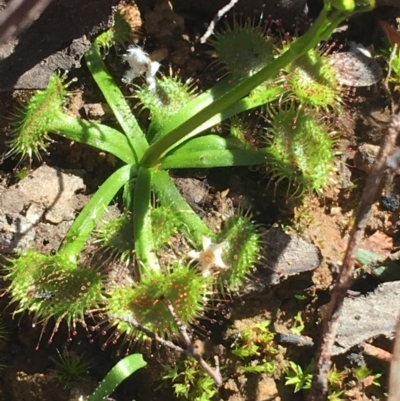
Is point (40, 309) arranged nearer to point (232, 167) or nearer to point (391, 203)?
point (232, 167)

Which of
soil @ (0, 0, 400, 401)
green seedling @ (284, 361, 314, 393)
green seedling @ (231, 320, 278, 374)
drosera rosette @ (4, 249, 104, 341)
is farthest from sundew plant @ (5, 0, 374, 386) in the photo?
green seedling @ (284, 361, 314, 393)

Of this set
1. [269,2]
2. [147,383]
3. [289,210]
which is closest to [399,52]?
[269,2]

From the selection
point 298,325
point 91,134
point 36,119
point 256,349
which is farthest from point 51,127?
point 298,325

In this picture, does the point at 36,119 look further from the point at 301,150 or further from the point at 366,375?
the point at 366,375

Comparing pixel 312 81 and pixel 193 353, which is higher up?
pixel 312 81

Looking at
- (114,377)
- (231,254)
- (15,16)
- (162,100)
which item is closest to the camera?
(15,16)

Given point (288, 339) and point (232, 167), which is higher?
point (232, 167)
